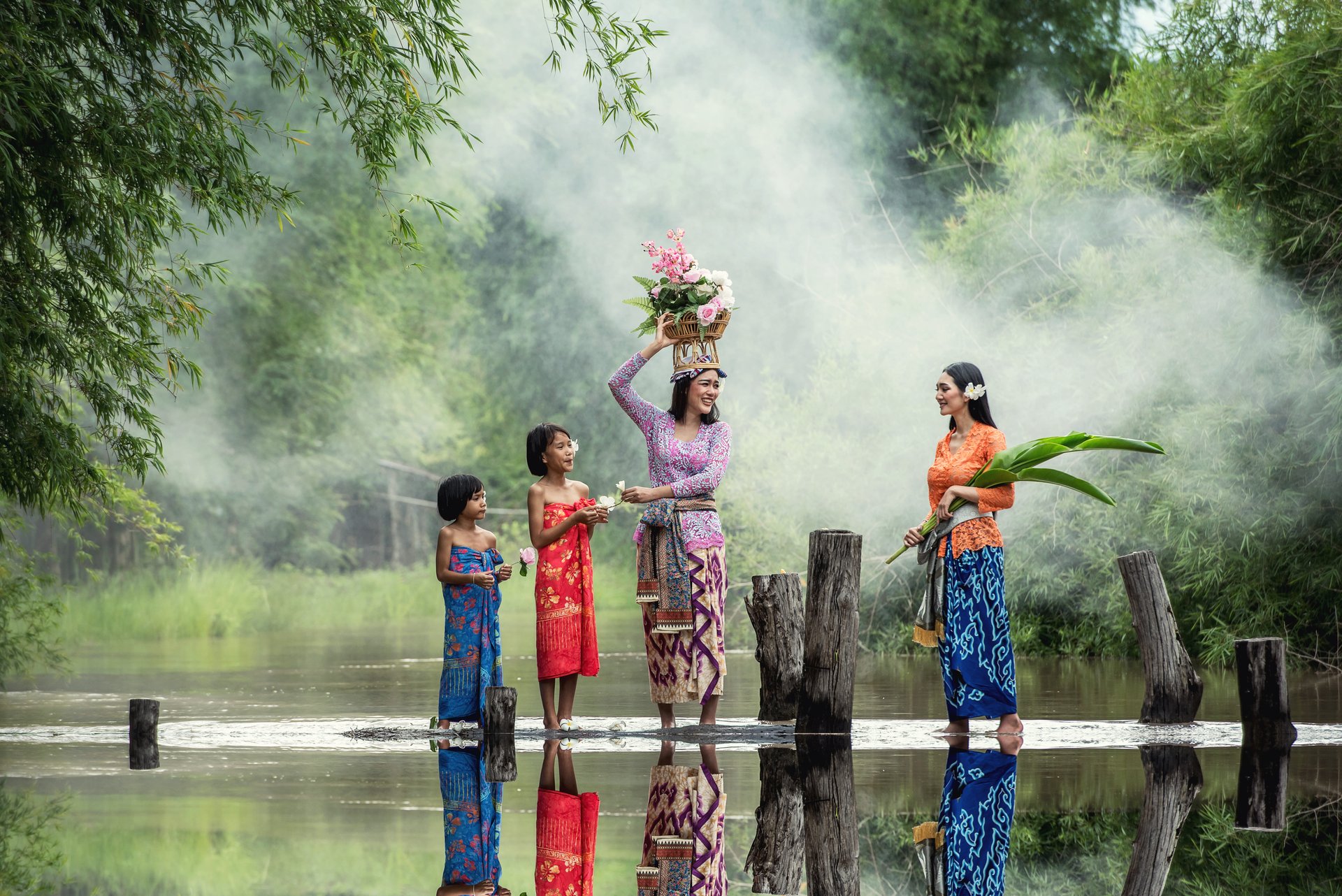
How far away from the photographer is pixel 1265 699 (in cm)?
775

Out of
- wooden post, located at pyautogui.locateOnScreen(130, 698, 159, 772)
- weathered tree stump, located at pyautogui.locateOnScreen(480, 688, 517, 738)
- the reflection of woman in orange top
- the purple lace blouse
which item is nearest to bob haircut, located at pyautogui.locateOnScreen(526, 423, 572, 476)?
the purple lace blouse

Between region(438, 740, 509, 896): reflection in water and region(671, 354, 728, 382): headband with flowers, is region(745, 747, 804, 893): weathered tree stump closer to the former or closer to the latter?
region(438, 740, 509, 896): reflection in water

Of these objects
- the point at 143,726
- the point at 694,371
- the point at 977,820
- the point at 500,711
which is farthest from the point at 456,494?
the point at 977,820

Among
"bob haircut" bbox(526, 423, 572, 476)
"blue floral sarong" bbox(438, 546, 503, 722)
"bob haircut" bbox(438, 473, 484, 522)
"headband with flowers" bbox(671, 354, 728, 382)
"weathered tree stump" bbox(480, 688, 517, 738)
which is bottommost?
"weathered tree stump" bbox(480, 688, 517, 738)

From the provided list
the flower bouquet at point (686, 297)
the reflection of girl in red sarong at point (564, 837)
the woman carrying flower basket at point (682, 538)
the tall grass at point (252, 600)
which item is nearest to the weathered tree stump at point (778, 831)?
the reflection of girl in red sarong at point (564, 837)

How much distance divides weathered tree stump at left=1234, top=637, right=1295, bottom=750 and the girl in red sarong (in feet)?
10.4

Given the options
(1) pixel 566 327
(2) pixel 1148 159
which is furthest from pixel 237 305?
(2) pixel 1148 159

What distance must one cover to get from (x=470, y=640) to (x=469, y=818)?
241 cm

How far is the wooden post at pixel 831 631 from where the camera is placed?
786cm

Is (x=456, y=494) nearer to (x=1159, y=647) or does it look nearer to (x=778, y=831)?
(x=778, y=831)

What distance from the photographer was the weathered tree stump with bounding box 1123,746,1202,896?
16.7ft

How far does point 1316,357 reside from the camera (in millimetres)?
12375

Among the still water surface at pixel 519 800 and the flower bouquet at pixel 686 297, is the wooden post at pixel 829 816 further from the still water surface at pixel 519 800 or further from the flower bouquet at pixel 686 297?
the flower bouquet at pixel 686 297

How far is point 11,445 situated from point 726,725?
3.79m
